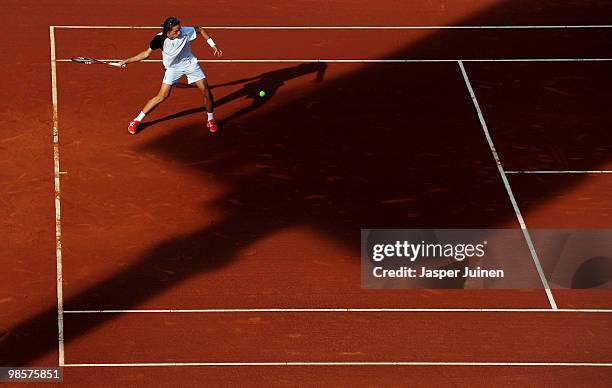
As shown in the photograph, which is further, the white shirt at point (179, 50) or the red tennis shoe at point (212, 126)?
the red tennis shoe at point (212, 126)

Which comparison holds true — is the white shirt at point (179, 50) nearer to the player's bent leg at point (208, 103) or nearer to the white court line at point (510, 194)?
the player's bent leg at point (208, 103)

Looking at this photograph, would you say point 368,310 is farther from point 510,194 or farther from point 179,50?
point 179,50

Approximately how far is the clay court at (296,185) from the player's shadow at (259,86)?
0.04 metres

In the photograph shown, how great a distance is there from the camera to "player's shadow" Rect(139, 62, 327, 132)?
61.0 ft

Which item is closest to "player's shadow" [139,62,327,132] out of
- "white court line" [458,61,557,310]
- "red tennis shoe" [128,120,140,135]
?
"red tennis shoe" [128,120,140,135]

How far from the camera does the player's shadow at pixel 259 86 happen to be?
1858 centimetres

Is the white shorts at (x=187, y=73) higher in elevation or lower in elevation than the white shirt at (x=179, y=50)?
lower

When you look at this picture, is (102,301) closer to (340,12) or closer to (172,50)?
(172,50)

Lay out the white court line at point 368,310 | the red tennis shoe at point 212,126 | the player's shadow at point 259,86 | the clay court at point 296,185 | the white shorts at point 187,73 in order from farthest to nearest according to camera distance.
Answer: the player's shadow at point 259,86 → the red tennis shoe at point 212,126 → the white shorts at point 187,73 → the white court line at point 368,310 → the clay court at point 296,185

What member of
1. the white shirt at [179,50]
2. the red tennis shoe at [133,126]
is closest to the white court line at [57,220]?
the red tennis shoe at [133,126]

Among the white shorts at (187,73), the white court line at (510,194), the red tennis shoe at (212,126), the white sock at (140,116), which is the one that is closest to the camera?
the white court line at (510,194)

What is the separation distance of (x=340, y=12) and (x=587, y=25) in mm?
4253

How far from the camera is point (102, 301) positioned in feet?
48.7

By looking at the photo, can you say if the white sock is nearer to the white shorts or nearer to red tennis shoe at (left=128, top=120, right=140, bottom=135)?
red tennis shoe at (left=128, top=120, right=140, bottom=135)
